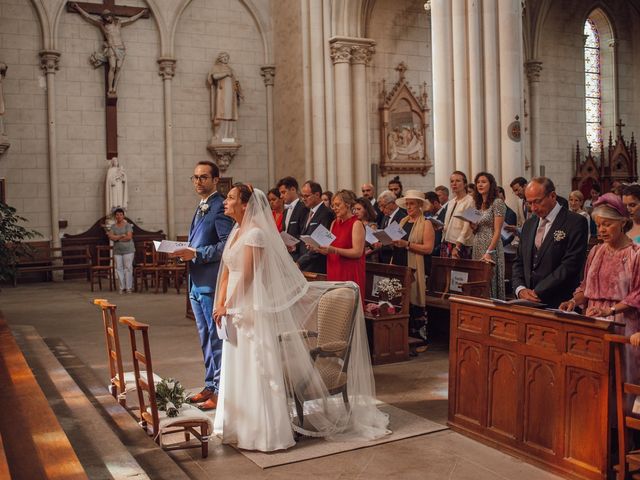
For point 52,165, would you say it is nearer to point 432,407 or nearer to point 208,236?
point 208,236

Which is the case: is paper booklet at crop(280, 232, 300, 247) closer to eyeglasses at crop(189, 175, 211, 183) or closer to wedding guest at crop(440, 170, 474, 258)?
wedding guest at crop(440, 170, 474, 258)

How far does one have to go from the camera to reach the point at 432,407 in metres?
5.42

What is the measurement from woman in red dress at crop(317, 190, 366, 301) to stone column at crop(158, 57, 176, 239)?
31.1 ft

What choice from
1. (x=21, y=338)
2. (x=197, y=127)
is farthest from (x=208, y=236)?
(x=197, y=127)

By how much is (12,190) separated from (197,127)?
4.01 metres

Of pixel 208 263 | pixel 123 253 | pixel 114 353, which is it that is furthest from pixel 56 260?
pixel 208 263

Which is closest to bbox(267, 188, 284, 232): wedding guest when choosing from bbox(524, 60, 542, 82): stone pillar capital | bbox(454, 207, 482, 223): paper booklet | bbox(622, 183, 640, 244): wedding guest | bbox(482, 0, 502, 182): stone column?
bbox(454, 207, 482, 223): paper booklet

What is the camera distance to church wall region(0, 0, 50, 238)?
1432 cm

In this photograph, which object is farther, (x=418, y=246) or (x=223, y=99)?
(x=223, y=99)

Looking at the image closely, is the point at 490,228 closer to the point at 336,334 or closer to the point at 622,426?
the point at 336,334

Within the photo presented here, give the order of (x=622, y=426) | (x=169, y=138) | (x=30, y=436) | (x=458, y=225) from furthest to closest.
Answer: (x=169, y=138) < (x=458, y=225) < (x=30, y=436) < (x=622, y=426)

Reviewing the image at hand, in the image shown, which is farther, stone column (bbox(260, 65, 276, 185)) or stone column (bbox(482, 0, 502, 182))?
stone column (bbox(260, 65, 276, 185))

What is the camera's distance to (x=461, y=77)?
1059cm

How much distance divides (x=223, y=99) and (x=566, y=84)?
864 cm
